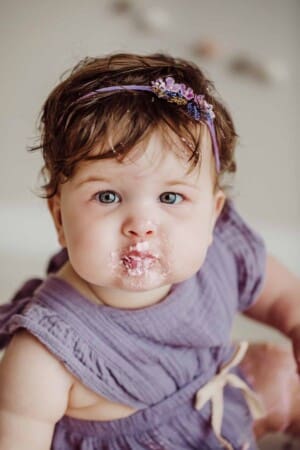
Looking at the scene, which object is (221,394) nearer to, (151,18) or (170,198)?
(170,198)

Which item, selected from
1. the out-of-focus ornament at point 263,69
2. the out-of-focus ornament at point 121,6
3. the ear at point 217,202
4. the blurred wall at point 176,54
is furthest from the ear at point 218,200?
the out-of-focus ornament at point 263,69

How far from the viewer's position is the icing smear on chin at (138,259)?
55 cm

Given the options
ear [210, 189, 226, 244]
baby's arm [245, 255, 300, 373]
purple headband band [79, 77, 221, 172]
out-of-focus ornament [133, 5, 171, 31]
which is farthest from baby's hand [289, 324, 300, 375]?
out-of-focus ornament [133, 5, 171, 31]

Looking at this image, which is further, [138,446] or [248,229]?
[248,229]

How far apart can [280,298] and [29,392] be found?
307 mm

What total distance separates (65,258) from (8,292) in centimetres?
36

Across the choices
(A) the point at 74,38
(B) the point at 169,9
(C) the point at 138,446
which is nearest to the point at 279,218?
(B) the point at 169,9

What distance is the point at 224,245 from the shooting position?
74cm

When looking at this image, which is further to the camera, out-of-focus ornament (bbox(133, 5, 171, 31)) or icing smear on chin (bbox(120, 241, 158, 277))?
out-of-focus ornament (bbox(133, 5, 171, 31))

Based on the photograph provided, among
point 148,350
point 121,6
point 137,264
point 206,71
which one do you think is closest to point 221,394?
point 148,350

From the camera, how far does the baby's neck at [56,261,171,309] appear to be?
624 mm

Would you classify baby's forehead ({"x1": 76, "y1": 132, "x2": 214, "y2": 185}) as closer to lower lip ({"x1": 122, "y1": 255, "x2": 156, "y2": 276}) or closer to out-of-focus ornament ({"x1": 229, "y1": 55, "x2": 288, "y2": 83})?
lower lip ({"x1": 122, "y1": 255, "x2": 156, "y2": 276})

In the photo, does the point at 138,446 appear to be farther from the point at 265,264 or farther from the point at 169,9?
the point at 169,9

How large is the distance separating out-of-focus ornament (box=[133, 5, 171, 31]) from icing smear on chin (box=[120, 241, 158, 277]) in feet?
1.70
